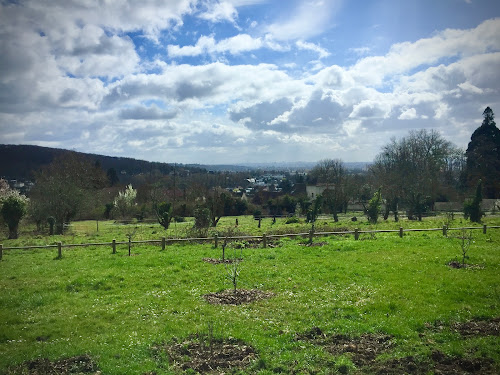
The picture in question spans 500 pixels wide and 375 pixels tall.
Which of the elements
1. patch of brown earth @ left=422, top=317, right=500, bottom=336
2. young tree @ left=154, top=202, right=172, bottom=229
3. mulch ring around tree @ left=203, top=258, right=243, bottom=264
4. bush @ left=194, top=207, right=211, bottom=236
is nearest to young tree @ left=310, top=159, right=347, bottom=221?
young tree @ left=154, top=202, right=172, bottom=229

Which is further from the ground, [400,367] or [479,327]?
[479,327]

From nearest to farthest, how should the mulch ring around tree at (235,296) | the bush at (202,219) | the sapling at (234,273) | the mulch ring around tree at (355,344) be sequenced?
the mulch ring around tree at (355,344) → the mulch ring around tree at (235,296) → the sapling at (234,273) → the bush at (202,219)

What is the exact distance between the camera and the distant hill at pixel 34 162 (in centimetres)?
3519

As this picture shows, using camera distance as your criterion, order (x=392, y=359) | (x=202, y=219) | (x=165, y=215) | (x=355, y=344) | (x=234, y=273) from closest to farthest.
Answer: (x=392, y=359)
(x=355, y=344)
(x=234, y=273)
(x=202, y=219)
(x=165, y=215)

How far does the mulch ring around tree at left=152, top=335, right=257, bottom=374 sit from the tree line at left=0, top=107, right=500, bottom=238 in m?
20.2

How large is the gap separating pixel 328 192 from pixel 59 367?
4592cm

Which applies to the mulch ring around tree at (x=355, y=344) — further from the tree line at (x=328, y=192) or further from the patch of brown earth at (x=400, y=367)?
the tree line at (x=328, y=192)

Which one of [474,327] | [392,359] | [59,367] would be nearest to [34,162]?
[59,367]

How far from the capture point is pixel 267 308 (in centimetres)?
1106

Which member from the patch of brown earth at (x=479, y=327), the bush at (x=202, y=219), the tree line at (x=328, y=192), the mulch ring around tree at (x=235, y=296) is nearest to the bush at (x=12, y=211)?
the tree line at (x=328, y=192)

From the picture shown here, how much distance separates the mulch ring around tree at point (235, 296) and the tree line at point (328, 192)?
16245 millimetres

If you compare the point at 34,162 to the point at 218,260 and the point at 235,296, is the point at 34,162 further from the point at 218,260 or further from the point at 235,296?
the point at 235,296

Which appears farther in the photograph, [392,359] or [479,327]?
[479,327]

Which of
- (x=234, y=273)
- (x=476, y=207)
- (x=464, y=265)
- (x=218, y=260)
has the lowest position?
(x=218, y=260)
